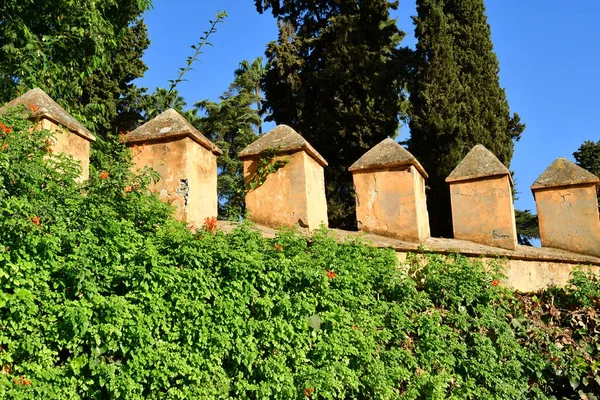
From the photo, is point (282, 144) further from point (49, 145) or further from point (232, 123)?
point (232, 123)

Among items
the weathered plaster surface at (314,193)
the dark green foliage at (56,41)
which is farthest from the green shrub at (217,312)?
the dark green foliage at (56,41)

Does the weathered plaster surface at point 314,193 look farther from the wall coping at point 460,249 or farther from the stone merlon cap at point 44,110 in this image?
the stone merlon cap at point 44,110

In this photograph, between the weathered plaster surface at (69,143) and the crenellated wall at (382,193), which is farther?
the crenellated wall at (382,193)

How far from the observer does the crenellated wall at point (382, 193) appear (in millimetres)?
5094

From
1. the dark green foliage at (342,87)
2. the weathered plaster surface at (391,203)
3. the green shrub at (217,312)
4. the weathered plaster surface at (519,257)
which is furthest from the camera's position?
the dark green foliage at (342,87)

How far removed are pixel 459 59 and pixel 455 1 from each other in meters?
1.44

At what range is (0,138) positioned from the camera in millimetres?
3992

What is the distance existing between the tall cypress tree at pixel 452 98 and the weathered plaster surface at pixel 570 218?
12.6 feet

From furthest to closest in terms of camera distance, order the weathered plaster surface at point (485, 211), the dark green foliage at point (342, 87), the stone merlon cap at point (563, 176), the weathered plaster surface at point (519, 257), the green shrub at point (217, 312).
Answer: the dark green foliage at point (342, 87) < the stone merlon cap at point (563, 176) < the weathered plaster surface at point (485, 211) < the weathered plaster surface at point (519, 257) < the green shrub at point (217, 312)

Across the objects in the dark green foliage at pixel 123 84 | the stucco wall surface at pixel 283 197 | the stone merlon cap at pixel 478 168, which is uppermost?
the dark green foliage at pixel 123 84

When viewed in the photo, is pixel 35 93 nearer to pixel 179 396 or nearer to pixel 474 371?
pixel 179 396

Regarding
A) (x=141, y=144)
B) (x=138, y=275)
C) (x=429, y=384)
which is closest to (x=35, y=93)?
(x=141, y=144)

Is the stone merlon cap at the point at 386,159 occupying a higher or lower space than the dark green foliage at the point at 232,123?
lower

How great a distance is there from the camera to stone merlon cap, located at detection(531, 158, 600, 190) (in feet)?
23.9
